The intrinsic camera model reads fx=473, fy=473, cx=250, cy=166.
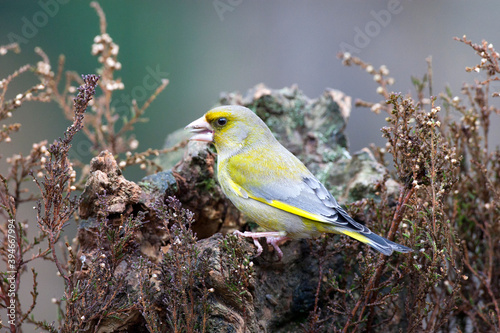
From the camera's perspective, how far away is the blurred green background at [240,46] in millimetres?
5711

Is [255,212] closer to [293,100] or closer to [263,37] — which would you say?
[293,100]

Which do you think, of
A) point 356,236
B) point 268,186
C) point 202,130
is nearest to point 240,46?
point 202,130

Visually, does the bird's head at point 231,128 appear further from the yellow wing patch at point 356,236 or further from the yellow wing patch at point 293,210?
the yellow wing patch at point 356,236

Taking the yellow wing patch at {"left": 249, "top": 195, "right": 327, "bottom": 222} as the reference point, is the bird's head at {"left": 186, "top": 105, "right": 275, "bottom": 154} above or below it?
above

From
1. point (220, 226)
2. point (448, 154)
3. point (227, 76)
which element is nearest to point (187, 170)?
point (220, 226)

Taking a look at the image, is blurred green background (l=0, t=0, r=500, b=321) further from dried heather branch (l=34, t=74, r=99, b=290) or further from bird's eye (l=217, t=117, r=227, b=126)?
dried heather branch (l=34, t=74, r=99, b=290)

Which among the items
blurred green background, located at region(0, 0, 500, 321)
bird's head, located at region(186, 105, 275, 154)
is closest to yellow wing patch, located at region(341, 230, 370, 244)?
bird's head, located at region(186, 105, 275, 154)

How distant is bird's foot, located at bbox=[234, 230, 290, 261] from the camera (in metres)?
2.50

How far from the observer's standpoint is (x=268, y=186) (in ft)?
8.34

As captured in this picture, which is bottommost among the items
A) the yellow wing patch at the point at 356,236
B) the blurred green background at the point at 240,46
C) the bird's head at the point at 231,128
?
the yellow wing patch at the point at 356,236

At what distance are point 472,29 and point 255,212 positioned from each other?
4745mm

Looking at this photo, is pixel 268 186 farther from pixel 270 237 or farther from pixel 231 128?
pixel 231 128

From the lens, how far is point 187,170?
2895 mm

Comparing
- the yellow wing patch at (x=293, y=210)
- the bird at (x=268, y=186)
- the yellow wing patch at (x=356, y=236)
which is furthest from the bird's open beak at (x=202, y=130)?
the yellow wing patch at (x=356, y=236)
